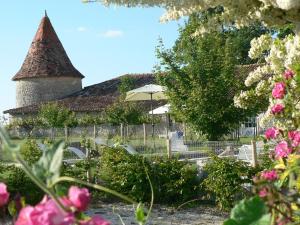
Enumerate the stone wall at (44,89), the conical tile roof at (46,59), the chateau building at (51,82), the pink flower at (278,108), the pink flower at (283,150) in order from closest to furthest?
Answer: the pink flower at (283,150), the pink flower at (278,108), the chateau building at (51,82), the stone wall at (44,89), the conical tile roof at (46,59)

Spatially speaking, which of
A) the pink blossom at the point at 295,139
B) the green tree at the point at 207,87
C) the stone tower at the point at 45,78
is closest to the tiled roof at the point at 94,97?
the stone tower at the point at 45,78

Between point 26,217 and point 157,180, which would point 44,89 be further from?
point 26,217

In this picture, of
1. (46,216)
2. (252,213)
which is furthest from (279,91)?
(46,216)

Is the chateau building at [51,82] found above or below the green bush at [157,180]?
above

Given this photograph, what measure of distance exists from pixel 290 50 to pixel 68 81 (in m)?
50.7

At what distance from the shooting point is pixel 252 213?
1271 mm

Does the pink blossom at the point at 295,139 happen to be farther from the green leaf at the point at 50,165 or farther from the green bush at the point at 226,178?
the green bush at the point at 226,178

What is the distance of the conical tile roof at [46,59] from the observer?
54.3m

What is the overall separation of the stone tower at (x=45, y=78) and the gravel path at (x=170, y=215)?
44654 millimetres

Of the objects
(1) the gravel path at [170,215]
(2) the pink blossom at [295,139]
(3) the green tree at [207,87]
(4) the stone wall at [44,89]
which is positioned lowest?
(1) the gravel path at [170,215]

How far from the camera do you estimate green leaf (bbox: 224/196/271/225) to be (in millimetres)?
1264

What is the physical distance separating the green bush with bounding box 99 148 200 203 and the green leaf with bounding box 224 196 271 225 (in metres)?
8.09

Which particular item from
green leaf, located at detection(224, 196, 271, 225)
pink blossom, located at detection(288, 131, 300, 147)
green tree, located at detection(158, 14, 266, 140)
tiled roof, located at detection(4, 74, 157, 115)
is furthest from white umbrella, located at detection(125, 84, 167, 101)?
green leaf, located at detection(224, 196, 271, 225)

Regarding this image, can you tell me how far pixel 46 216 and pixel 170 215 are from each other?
7.72 m
